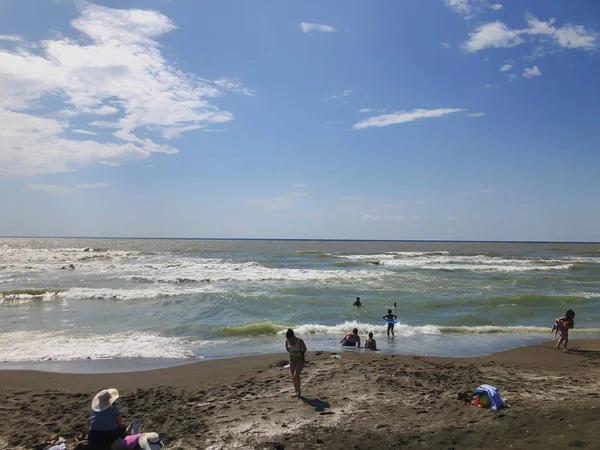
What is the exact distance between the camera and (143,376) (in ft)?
32.1

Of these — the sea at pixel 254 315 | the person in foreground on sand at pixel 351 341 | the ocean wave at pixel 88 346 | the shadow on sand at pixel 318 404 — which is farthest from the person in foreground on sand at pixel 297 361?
the person in foreground on sand at pixel 351 341

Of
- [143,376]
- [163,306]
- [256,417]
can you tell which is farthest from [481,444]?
[163,306]

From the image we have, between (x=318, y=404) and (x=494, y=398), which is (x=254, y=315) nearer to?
(x=318, y=404)

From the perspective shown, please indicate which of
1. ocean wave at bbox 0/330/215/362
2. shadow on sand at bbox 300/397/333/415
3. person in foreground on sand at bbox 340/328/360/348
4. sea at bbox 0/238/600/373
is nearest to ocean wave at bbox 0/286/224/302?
sea at bbox 0/238/600/373

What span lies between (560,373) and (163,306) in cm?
1665

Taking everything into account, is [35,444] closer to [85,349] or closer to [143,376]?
[143,376]

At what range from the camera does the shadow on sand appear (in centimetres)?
728

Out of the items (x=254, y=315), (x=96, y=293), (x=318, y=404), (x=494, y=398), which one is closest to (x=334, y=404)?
(x=318, y=404)

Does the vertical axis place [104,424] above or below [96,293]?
above

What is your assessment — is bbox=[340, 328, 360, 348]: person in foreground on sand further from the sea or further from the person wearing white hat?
the person wearing white hat

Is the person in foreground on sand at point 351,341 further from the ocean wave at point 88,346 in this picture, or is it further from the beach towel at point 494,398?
the beach towel at point 494,398

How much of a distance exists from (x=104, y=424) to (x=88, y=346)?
7.94 m

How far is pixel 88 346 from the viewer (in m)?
12.7

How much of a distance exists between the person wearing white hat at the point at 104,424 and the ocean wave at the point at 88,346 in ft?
18.8
